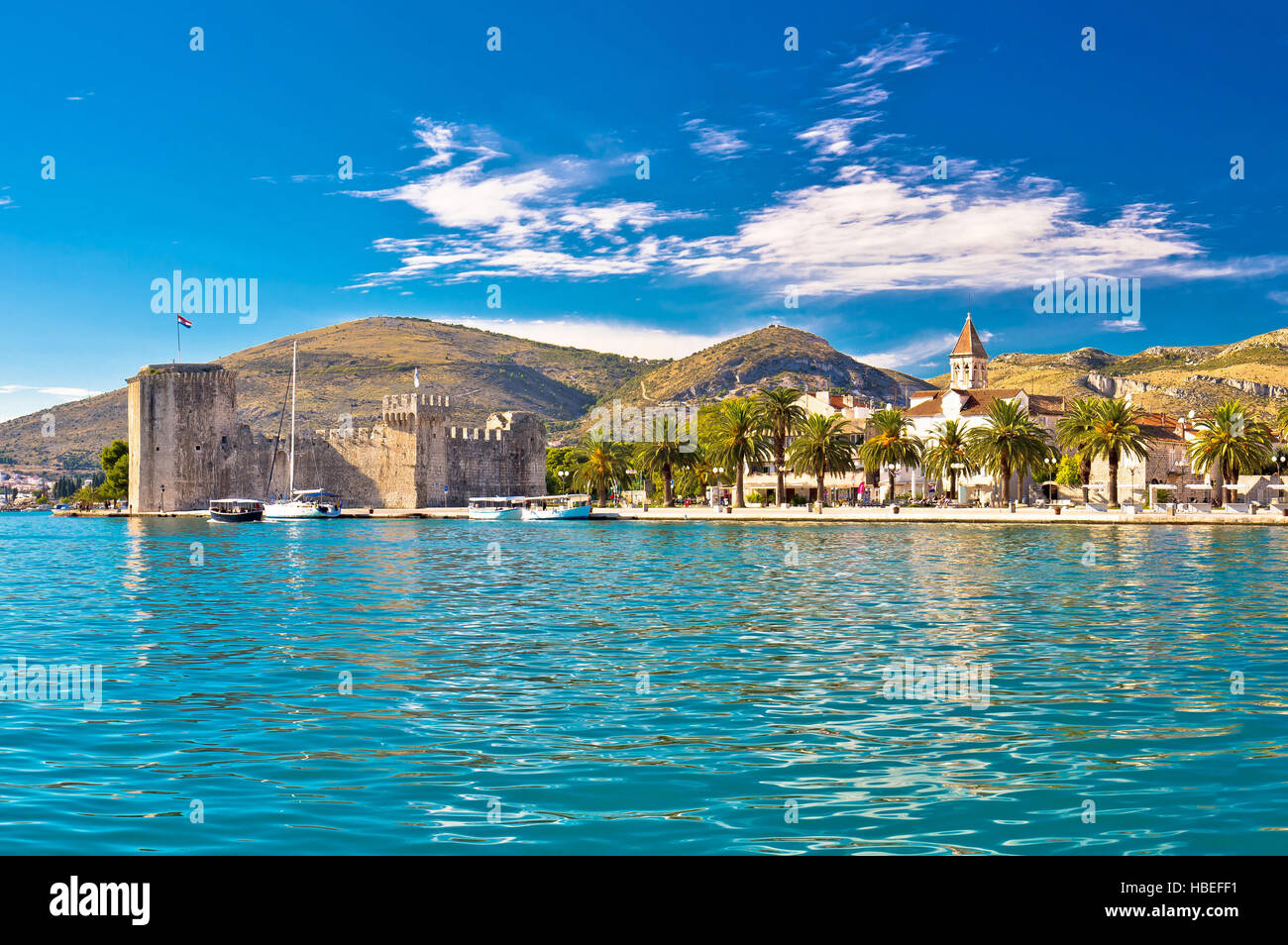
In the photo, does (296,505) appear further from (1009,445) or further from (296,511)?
(1009,445)

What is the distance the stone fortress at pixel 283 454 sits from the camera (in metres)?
73.9

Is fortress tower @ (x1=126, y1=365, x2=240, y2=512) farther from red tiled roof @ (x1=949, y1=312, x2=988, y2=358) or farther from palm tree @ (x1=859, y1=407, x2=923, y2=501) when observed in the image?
red tiled roof @ (x1=949, y1=312, x2=988, y2=358)

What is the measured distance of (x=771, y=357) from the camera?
7653 inches

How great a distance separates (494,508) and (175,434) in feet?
75.1

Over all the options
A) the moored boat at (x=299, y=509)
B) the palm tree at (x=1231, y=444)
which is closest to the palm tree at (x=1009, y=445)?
the palm tree at (x=1231, y=444)

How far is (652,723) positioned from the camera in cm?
867

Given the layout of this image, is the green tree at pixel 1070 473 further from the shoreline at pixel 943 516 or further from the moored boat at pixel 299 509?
the moored boat at pixel 299 509

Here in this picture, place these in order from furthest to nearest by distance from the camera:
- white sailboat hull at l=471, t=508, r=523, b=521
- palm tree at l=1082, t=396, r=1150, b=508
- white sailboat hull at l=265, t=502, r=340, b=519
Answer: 1. white sailboat hull at l=471, t=508, r=523, b=521
2. white sailboat hull at l=265, t=502, r=340, b=519
3. palm tree at l=1082, t=396, r=1150, b=508

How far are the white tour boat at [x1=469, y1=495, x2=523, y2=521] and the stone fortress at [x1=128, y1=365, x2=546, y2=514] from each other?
12.3 ft

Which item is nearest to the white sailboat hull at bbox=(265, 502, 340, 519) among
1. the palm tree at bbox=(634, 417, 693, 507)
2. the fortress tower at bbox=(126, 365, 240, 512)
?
the fortress tower at bbox=(126, 365, 240, 512)
